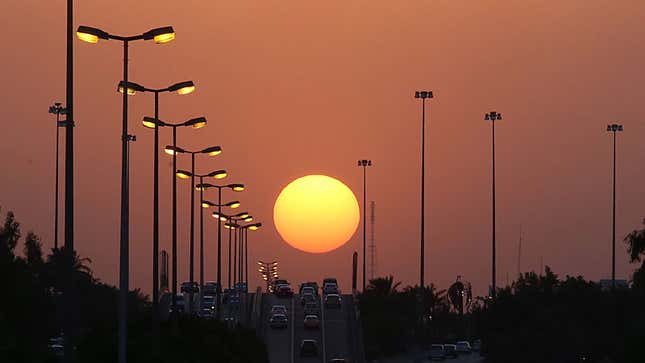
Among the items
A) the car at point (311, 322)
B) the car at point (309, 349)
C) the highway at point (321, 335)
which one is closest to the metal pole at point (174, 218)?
the highway at point (321, 335)

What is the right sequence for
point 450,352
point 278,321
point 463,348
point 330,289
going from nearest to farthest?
point 278,321 → point 450,352 → point 463,348 → point 330,289

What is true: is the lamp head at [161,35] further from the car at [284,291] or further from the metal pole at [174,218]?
the car at [284,291]

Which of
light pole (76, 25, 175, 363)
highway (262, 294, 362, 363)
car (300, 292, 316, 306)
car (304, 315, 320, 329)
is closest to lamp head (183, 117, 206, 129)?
light pole (76, 25, 175, 363)

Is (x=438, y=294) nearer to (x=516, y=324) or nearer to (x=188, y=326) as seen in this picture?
(x=516, y=324)

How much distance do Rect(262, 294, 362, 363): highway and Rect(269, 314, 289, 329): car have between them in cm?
44

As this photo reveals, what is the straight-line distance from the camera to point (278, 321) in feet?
456

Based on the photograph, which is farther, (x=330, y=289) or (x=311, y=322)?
(x=330, y=289)

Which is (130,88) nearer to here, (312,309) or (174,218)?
(174,218)

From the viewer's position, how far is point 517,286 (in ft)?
397

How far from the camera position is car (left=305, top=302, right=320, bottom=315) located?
14562 centimetres

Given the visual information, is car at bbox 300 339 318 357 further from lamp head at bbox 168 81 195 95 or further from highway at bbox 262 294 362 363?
lamp head at bbox 168 81 195 95

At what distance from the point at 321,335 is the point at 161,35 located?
9399cm

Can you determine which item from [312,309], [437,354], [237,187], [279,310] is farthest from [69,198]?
[312,309]

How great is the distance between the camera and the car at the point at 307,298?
506 feet
